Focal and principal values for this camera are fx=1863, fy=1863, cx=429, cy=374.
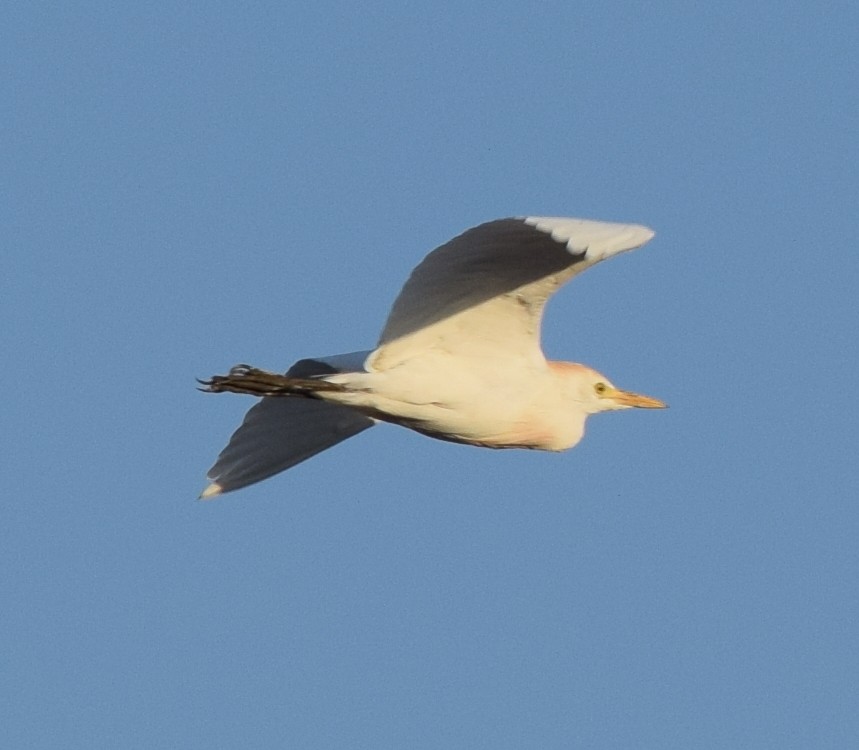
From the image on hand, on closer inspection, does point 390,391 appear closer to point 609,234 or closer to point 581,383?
point 581,383

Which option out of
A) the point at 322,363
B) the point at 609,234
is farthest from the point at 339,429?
the point at 609,234

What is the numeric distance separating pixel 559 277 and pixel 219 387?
2.33 meters

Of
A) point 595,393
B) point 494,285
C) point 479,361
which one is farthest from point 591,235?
point 595,393

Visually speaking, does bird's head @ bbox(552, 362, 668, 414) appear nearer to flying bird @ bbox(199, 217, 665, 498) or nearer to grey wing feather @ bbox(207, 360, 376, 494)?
flying bird @ bbox(199, 217, 665, 498)

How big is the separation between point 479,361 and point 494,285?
0.82 m

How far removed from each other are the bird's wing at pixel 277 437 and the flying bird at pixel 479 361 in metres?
0.94

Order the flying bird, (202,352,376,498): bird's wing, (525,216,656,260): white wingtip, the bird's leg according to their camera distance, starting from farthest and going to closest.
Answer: (202,352,376,498): bird's wing, the bird's leg, the flying bird, (525,216,656,260): white wingtip

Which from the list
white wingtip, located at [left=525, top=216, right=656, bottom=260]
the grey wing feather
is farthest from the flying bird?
the grey wing feather

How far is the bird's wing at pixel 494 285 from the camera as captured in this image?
29.2 ft

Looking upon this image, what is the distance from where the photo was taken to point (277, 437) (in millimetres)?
12398

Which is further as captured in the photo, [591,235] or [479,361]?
[479,361]

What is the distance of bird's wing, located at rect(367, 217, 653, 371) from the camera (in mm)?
8891

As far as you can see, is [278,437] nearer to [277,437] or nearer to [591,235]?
[277,437]

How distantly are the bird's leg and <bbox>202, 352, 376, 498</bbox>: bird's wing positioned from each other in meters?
1.36
